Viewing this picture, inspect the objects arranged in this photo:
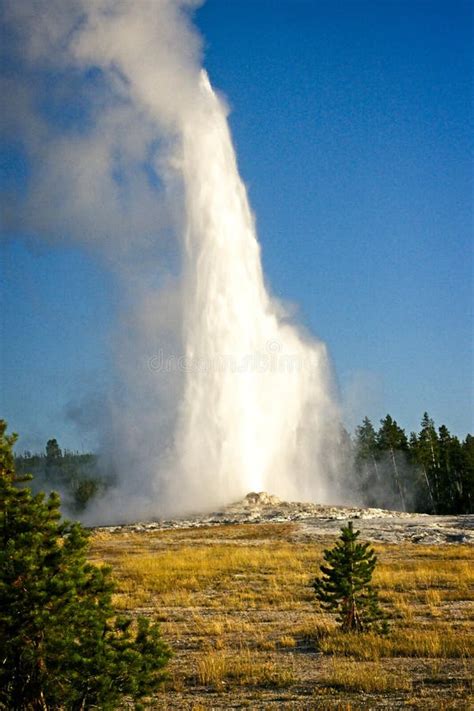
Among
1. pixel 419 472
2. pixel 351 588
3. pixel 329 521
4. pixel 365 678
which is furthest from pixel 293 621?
pixel 419 472

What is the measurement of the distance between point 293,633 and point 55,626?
907cm

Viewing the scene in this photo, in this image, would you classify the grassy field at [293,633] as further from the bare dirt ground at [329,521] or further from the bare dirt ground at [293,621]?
the bare dirt ground at [329,521]

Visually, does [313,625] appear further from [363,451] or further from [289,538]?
[363,451]

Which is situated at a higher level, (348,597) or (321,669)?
(348,597)

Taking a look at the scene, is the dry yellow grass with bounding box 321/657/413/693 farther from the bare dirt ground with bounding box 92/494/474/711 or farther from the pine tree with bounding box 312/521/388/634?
the pine tree with bounding box 312/521/388/634

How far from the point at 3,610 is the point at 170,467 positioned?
196ft

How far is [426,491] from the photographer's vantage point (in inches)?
3743

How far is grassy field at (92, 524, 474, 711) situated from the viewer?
1045 centimetres

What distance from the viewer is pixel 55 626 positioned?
25.3 feet

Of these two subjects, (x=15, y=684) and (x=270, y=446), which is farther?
(x=270, y=446)

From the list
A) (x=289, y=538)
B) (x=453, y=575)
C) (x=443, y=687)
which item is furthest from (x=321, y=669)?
(x=289, y=538)

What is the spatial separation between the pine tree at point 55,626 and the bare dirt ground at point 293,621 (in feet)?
7.77

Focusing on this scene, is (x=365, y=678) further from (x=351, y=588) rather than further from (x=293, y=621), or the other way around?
(x=293, y=621)

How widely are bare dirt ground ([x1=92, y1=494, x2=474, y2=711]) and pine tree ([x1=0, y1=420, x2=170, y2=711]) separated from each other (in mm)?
2368
